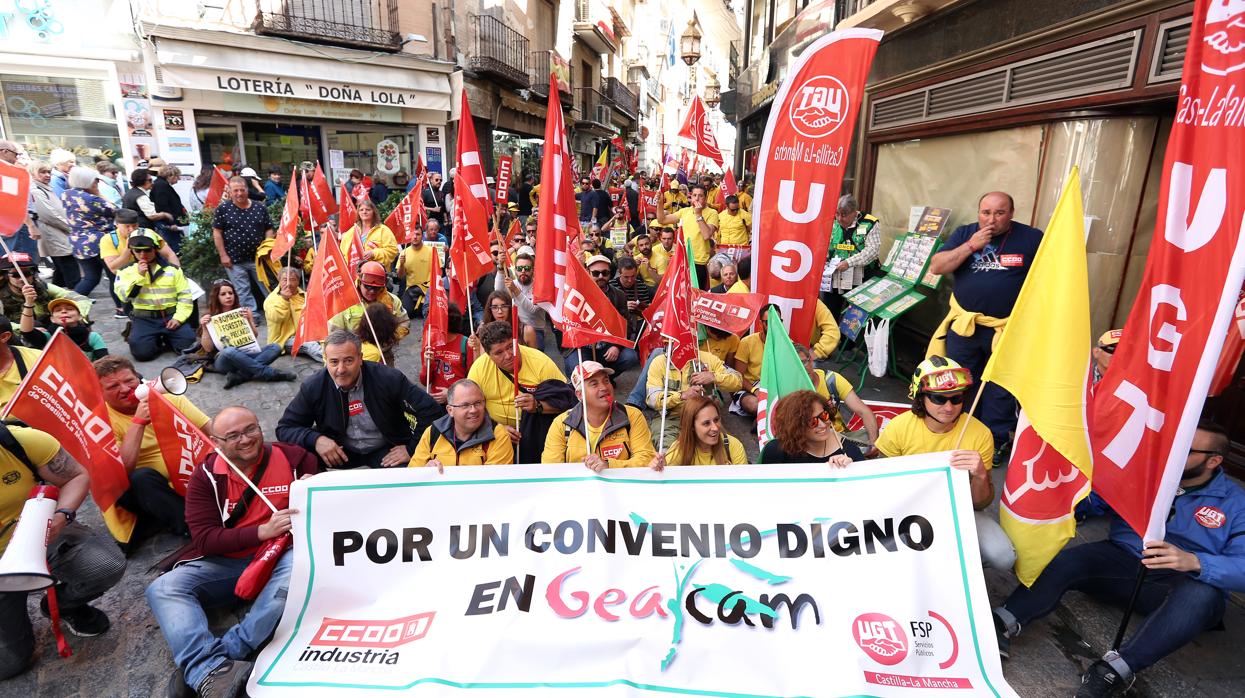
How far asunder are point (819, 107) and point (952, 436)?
1976mm

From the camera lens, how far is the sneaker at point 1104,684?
288 centimetres

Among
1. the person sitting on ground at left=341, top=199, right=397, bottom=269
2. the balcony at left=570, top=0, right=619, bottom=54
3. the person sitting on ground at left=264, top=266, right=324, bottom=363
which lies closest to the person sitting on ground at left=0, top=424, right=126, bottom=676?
the person sitting on ground at left=264, top=266, right=324, bottom=363

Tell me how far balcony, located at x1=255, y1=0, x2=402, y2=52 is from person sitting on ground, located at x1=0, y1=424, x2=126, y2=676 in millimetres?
15469

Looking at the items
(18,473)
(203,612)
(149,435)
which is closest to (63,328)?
(149,435)

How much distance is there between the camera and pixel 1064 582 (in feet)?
10.7

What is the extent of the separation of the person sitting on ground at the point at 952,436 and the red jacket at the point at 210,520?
11.3 feet

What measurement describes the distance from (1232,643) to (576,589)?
10.6 ft

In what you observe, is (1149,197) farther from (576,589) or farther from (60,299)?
(60,299)

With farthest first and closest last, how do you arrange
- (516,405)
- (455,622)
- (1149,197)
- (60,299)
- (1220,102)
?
1. (60,299)
2. (1149,197)
3. (516,405)
4. (455,622)
5. (1220,102)

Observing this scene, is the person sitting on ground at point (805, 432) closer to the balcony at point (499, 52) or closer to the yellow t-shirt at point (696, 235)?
the yellow t-shirt at point (696, 235)

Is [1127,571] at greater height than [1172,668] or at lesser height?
greater

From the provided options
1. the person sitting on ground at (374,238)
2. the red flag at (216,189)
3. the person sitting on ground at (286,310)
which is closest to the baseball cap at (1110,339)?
the person sitting on ground at (286,310)

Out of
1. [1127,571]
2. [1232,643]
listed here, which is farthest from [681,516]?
[1232,643]

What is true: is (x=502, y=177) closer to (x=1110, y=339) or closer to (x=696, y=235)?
(x=696, y=235)
